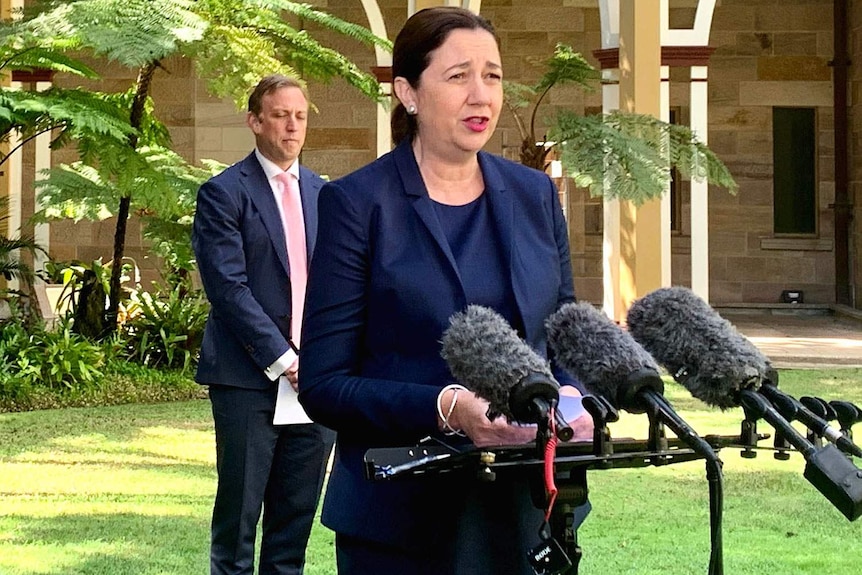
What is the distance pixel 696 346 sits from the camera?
Answer: 2.35 m

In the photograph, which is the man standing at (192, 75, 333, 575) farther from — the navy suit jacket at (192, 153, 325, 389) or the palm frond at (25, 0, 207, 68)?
the palm frond at (25, 0, 207, 68)

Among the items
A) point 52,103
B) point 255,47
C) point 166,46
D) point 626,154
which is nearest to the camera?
point 166,46

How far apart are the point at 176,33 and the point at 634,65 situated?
230 inches

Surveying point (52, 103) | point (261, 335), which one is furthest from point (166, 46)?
point (261, 335)

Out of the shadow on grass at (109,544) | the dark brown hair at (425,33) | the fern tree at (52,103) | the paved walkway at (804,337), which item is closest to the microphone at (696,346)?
the dark brown hair at (425,33)

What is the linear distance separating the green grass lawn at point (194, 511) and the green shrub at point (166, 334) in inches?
88.0

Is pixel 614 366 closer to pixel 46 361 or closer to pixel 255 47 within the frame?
pixel 255 47

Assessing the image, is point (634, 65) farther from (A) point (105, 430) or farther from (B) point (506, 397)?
(B) point (506, 397)

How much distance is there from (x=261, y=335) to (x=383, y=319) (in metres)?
2.22

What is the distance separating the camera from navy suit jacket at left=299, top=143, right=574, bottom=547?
8.35 ft

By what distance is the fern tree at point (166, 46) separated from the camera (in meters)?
7.89

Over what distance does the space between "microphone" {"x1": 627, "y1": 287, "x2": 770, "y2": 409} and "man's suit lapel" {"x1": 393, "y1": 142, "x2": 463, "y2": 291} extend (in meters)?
0.33

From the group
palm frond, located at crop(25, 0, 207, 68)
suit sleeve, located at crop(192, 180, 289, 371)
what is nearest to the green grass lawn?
suit sleeve, located at crop(192, 180, 289, 371)

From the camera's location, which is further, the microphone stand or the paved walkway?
the paved walkway
